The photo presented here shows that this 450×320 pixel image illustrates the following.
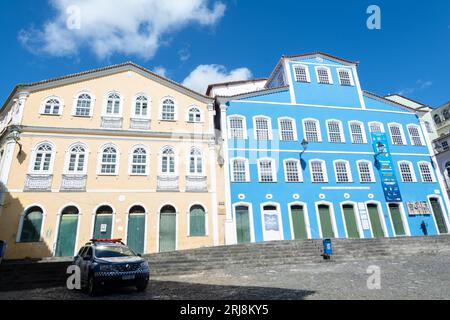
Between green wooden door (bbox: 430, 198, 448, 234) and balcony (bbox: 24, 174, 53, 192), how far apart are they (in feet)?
91.9

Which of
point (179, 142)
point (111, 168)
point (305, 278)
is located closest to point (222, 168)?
point (179, 142)

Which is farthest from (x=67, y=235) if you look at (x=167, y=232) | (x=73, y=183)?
(x=167, y=232)

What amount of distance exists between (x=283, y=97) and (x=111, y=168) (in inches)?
579

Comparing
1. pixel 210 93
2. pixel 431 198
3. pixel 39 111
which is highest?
pixel 210 93

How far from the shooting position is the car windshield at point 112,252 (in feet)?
29.4

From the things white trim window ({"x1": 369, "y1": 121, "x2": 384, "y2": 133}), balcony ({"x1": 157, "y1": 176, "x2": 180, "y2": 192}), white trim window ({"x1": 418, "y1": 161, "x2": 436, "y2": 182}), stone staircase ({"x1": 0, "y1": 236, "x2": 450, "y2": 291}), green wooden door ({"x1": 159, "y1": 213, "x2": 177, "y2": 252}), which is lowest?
stone staircase ({"x1": 0, "y1": 236, "x2": 450, "y2": 291})

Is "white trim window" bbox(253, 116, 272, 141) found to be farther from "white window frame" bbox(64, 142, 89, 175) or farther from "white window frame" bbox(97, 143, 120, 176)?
"white window frame" bbox(64, 142, 89, 175)

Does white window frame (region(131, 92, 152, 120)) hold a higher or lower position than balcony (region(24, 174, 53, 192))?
higher

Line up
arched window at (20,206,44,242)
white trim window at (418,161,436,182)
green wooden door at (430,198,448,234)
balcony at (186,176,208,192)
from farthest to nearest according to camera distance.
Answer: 1. white trim window at (418,161,436,182)
2. green wooden door at (430,198,448,234)
3. balcony at (186,176,208,192)
4. arched window at (20,206,44,242)

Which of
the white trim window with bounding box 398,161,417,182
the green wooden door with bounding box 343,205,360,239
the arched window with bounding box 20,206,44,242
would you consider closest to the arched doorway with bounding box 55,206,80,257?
the arched window with bounding box 20,206,44,242

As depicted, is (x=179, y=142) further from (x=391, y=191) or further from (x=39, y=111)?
(x=391, y=191)

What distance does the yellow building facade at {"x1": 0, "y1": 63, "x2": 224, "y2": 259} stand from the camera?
52.9ft

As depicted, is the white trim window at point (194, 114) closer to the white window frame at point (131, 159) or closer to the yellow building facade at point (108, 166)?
the yellow building facade at point (108, 166)

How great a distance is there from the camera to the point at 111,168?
58.8 feet
